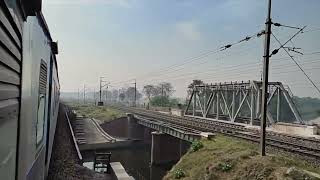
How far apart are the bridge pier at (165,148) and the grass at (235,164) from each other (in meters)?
17.8

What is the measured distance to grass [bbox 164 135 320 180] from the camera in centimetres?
1479

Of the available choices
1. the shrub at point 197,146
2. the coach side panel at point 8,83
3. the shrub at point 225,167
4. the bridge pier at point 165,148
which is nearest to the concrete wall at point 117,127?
the bridge pier at point 165,148

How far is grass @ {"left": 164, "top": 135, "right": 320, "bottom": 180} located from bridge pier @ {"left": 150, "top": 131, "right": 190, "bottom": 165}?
17784 mm

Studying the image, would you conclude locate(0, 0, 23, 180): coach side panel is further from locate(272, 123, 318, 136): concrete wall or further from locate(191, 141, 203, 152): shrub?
locate(272, 123, 318, 136): concrete wall

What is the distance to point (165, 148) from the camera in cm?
4222

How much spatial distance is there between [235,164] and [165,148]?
25.4m

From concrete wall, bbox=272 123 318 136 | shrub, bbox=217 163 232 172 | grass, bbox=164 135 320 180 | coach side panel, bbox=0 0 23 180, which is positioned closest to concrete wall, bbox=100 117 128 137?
concrete wall, bbox=272 123 318 136

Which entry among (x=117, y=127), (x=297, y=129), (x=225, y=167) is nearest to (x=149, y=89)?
(x=117, y=127)

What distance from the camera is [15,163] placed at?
3756 millimetres

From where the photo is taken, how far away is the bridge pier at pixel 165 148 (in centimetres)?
4128

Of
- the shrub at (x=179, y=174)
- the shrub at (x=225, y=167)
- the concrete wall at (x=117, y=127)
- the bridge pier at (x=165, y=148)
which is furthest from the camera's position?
the concrete wall at (x=117, y=127)

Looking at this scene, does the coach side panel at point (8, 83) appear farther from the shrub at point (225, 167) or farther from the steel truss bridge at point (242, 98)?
the steel truss bridge at point (242, 98)

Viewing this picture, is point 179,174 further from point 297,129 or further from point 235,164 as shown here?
point 297,129

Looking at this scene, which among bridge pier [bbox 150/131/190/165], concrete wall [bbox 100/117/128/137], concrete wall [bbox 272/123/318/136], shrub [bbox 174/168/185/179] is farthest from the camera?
concrete wall [bbox 100/117/128/137]
